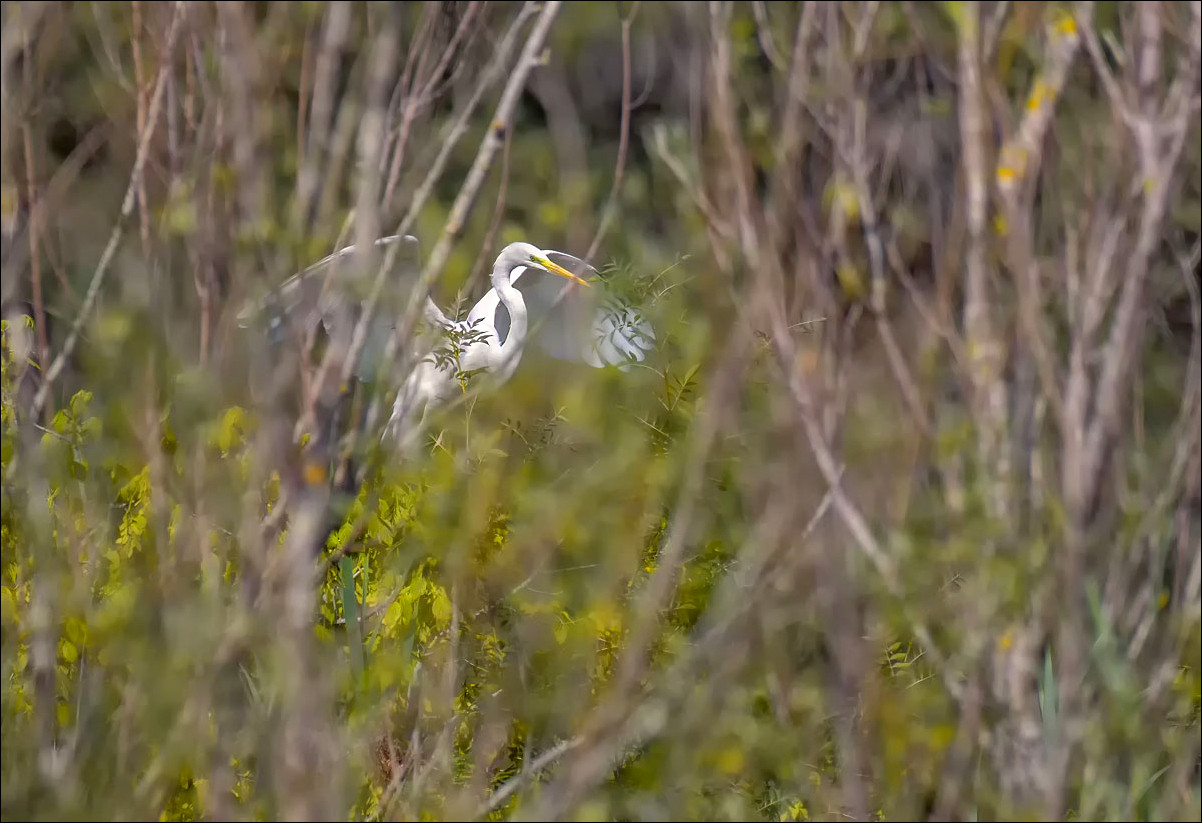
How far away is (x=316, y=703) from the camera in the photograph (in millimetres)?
1263

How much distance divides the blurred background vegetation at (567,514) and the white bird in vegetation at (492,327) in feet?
0.22

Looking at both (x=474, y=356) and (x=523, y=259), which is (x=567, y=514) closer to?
(x=474, y=356)

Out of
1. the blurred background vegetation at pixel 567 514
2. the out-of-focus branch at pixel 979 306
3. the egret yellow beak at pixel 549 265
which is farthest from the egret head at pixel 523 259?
the out-of-focus branch at pixel 979 306

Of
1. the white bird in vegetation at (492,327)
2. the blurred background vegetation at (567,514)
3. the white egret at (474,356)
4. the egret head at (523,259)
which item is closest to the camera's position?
the blurred background vegetation at (567,514)

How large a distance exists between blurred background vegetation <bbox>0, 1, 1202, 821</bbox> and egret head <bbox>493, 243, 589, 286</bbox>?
45 centimetres

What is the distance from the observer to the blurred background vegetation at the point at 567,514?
1.69 meters

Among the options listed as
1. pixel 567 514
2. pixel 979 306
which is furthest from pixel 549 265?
pixel 567 514

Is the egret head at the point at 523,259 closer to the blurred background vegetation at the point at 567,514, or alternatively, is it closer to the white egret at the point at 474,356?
the white egret at the point at 474,356

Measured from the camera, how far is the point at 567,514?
1.95 metres

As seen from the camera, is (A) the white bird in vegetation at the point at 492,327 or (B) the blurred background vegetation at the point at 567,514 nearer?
(B) the blurred background vegetation at the point at 567,514

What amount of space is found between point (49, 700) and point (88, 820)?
381 mm

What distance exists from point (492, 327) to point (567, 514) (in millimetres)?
1513

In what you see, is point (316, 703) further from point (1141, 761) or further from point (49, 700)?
point (1141, 761)

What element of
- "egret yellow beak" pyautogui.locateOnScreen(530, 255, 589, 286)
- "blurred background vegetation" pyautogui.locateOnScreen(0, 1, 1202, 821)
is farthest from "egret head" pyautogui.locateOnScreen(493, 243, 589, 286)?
"blurred background vegetation" pyautogui.locateOnScreen(0, 1, 1202, 821)
